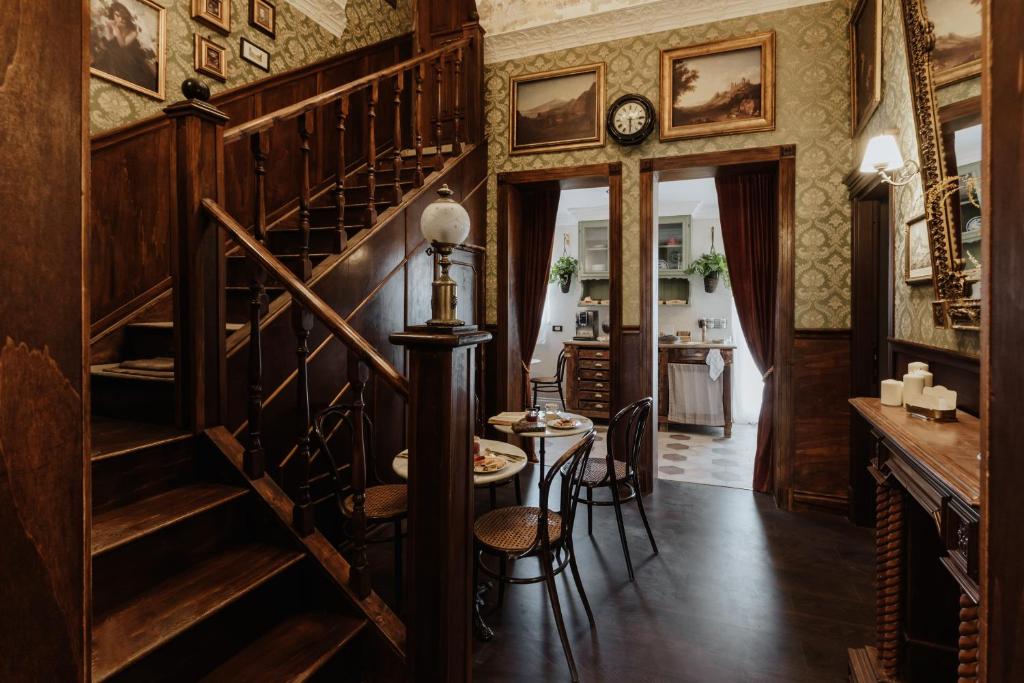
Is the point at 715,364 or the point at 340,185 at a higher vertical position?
the point at 340,185

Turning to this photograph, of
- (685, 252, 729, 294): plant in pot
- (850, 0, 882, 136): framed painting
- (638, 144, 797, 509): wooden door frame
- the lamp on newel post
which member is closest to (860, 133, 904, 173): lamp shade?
(850, 0, 882, 136): framed painting

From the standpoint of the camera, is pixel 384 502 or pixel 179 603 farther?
pixel 384 502

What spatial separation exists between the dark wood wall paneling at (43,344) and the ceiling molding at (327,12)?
4.59 meters

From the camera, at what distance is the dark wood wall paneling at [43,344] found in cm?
43

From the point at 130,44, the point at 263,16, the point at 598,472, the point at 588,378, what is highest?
the point at 263,16

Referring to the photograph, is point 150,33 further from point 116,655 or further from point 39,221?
point 39,221

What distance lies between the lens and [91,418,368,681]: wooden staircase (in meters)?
1.38

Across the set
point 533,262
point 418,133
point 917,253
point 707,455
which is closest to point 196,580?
point 418,133

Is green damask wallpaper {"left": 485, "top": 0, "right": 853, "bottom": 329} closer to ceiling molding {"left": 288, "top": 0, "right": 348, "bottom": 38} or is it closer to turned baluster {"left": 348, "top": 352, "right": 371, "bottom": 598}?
ceiling molding {"left": 288, "top": 0, "right": 348, "bottom": 38}

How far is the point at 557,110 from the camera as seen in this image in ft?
14.6

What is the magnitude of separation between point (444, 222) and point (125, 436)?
1436mm

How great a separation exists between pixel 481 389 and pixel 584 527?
1.60 metres

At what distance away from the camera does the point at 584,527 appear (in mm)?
3443

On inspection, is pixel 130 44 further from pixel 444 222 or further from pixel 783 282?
pixel 783 282
